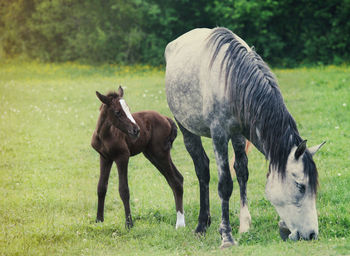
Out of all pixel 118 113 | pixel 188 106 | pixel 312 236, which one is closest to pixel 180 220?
pixel 188 106

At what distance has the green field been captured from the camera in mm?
6160

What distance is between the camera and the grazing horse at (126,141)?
6746 millimetres

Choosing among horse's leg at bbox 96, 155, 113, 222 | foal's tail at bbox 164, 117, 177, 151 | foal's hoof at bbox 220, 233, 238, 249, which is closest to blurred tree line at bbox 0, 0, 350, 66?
foal's tail at bbox 164, 117, 177, 151

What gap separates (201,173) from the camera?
710 cm

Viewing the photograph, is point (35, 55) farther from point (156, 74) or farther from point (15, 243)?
point (15, 243)

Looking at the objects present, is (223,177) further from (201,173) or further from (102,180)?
(102,180)

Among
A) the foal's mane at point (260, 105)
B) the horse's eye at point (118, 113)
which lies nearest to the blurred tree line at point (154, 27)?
the horse's eye at point (118, 113)

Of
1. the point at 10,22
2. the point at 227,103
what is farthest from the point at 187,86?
the point at 10,22

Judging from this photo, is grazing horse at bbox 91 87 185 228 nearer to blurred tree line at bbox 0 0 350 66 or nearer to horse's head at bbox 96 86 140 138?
horse's head at bbox 96 86 140 138

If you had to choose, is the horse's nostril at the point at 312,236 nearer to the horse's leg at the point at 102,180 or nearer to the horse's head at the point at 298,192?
the horse's head at the point at 298,192

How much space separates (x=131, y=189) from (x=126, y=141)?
7.00ft

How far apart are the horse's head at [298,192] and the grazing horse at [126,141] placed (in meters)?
2.00

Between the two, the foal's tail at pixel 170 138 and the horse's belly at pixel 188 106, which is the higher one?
the horse's belly at pixel 188 106

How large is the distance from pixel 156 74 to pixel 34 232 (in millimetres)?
17235
